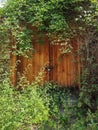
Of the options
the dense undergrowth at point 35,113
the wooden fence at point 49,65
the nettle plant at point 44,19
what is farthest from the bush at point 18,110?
the wooden fence at point 49,65

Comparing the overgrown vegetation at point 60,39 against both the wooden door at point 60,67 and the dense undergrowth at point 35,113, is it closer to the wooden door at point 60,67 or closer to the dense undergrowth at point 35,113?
the dense undergrowth at point 35,113

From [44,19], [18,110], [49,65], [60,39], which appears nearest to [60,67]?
[49,65]

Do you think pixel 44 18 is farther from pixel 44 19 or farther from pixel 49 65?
pixel 49 65

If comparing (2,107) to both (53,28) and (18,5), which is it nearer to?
(53,28)

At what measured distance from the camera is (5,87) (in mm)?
5117

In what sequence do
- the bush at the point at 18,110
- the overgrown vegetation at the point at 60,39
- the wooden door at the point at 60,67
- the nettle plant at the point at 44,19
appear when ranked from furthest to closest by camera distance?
the wooden door at the point at 60,67, the nettle plant at the point at 44,19, the overgrown vegetation at the point at 60,39, the bush at the point at 18,110

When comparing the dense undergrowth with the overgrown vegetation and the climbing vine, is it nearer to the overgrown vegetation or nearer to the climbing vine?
the overgrown vegetation

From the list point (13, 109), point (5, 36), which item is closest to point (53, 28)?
point (5, 36)

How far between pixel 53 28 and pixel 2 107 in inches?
149

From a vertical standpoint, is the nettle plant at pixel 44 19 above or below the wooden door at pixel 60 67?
above

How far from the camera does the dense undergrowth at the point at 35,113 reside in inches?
176

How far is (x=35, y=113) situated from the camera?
15.9ft

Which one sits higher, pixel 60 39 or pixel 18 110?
pixel 60 39

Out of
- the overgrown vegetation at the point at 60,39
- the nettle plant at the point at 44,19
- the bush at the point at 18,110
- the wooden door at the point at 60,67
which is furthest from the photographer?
the wooden door at the point at 60,67
